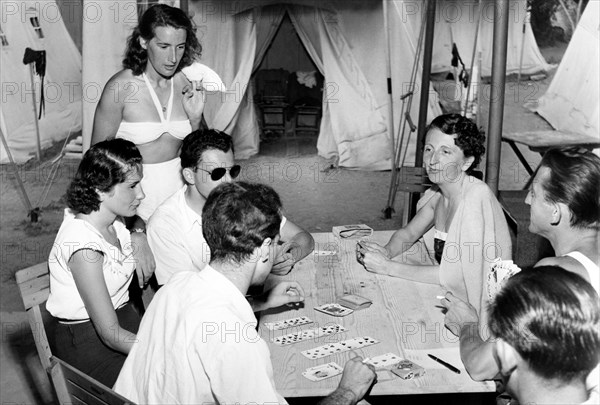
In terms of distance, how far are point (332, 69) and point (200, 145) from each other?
213 inches

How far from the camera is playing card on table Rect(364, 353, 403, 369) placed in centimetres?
271

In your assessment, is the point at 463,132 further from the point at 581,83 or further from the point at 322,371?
the point at 581,83

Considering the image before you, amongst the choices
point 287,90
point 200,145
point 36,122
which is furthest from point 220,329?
point 287,90

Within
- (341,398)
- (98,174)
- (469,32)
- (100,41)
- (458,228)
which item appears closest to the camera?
(341,398)

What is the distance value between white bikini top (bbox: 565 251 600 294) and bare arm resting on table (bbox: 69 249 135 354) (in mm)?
1766

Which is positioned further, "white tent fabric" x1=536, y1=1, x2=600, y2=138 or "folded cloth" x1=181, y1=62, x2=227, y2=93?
"white tent fabric" x1=536, y1=1, x2=600, y2=138

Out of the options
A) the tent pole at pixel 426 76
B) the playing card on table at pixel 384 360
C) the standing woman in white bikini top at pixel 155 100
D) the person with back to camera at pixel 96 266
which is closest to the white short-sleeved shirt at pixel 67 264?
the person with back to camera at pixel 96 266

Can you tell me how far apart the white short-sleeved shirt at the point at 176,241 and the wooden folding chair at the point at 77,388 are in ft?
3.94

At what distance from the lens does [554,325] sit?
1804mm

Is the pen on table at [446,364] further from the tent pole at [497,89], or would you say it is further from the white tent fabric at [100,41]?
the white tent fabric at [100,41]

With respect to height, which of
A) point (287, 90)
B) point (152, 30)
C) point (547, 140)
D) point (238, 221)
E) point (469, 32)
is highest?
point (469, 32)

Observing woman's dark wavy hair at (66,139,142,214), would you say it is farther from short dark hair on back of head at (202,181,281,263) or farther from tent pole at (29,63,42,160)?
tent pole at (29,63,42,160)

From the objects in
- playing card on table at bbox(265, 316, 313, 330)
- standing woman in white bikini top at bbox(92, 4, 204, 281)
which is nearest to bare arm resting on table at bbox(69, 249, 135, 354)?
playing card on table at bbox(265, 316, 313, 330)

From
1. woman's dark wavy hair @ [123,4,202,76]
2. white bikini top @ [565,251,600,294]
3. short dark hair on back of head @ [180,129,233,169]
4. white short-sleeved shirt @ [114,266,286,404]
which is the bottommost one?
white short-sleeved shirt @ [114,266,286,404]
